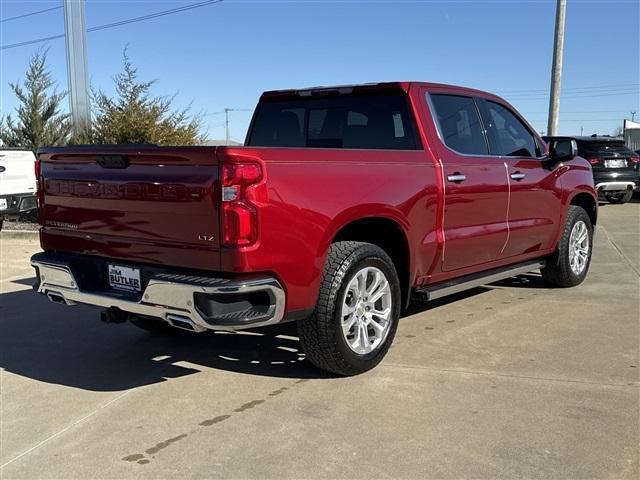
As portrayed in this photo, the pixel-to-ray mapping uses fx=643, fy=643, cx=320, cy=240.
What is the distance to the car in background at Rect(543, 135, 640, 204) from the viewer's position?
15281mm

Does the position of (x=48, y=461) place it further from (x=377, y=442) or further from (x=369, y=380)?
(x=369, y=380)

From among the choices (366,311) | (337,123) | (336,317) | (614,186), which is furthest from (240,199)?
(614,186)

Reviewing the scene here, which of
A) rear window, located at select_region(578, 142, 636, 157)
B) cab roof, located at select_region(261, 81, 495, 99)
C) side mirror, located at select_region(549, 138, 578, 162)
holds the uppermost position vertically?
cab roof, located at select_region(261, 81, 495, 99)

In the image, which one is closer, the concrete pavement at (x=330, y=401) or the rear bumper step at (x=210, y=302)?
the concrete pavement at (x=330, y=401)

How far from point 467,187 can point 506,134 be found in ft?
3.76

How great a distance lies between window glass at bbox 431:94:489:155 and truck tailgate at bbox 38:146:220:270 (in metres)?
2.27

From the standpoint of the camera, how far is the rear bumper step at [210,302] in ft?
11.4

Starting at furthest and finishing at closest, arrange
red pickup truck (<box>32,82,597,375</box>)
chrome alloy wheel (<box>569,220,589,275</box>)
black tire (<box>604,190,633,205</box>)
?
black tire (<box>604,190,633,205</box>), chrome alloy wheel (<box>569,220,589,275</box>), red pickup truck (<box>32,82,597,375</box>)

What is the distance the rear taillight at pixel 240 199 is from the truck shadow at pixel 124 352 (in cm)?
132

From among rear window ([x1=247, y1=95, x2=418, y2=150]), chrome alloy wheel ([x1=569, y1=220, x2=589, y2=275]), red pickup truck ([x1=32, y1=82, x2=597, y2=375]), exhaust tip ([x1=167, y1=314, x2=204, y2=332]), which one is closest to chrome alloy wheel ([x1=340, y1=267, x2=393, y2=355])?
red pickup truck ([x1=32, y1=82, x2=597, y2=375])

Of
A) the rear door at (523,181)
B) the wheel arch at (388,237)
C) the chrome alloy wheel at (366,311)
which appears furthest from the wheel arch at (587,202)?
the chrome alloy wheel at (366,311)

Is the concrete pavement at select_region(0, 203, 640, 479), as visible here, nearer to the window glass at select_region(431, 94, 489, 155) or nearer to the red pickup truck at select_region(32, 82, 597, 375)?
the red pickup truck at select_region(32, 82, 597, 375)

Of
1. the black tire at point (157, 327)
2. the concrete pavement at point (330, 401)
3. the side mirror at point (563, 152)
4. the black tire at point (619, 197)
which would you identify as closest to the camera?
the concrete pavement at point (330, 401)

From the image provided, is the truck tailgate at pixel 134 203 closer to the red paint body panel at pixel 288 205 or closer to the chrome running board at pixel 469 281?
the red paint body panel at pixel 288 205
